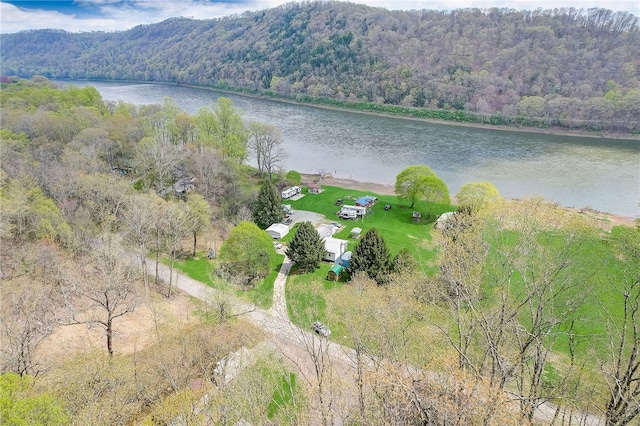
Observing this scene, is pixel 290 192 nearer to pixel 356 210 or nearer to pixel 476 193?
pixel 356 210

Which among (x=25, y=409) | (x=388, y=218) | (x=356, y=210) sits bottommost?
(x=388, y=218)

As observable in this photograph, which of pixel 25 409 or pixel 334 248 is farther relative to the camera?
pixel 334 248

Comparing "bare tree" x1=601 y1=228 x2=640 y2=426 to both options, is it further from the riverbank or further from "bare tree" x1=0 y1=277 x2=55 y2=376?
the riverbank

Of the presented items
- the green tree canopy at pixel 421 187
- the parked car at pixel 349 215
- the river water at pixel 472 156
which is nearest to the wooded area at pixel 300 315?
the green tree canopy at pixel 421 187

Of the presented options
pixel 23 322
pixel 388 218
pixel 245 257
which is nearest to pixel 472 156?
pixel 388 218

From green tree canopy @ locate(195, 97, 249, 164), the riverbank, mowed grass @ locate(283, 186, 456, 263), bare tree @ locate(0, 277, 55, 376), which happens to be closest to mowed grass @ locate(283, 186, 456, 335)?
mowed grass @ locate(283, 186, 456, 263)

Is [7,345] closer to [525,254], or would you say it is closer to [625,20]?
[525,254]

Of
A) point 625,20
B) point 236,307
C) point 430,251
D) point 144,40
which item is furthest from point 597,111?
point 144,40
